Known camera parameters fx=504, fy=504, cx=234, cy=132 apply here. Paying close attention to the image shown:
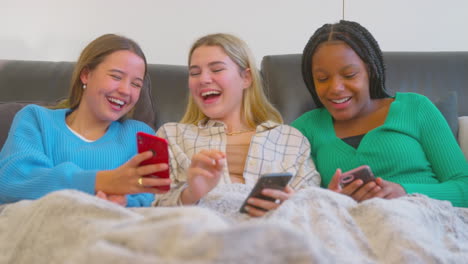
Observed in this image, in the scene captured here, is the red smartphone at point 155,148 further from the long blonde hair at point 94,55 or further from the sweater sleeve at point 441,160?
the sweater sleeve at point 441,160

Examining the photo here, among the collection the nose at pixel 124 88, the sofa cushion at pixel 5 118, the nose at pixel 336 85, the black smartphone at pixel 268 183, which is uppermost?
the nose at pixel 124 88

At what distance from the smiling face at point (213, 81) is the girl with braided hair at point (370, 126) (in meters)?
0.27

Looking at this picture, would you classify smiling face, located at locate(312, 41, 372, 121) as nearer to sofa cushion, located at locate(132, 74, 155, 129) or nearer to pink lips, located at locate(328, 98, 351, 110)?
pink lips, located at locate(328, 98, 351, 110)

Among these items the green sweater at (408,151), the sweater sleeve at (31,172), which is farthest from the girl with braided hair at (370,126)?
the sweater sleeve at (31,172)

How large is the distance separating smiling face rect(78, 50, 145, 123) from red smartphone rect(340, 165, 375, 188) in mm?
737

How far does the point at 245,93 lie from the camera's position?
1809 mm

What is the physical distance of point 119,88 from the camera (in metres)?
1.61

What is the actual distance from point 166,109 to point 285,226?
4.51 feet

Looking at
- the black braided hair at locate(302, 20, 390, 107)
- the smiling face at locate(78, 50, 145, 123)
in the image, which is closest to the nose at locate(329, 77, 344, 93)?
the black braided hair at locate(302, 20, 390, 107)

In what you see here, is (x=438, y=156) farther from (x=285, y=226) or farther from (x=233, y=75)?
(x=285, y=226)

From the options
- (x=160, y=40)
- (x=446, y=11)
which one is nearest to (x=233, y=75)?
(x=160, y=40)

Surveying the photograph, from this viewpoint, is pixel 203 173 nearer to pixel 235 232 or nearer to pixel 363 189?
pixel 363 189

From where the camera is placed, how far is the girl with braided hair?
1.54m

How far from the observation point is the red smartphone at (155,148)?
118 centimetres
